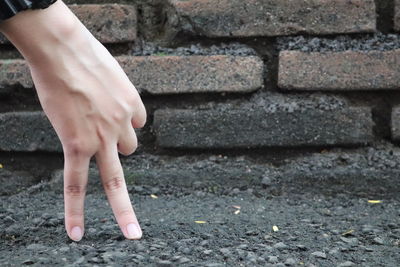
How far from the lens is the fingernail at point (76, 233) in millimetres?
864

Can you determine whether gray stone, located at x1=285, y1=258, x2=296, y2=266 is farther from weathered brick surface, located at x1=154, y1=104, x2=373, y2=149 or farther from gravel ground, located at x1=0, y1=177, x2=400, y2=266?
weathered brick surface, located at x1=154, y1=104, x2=373, y2=149

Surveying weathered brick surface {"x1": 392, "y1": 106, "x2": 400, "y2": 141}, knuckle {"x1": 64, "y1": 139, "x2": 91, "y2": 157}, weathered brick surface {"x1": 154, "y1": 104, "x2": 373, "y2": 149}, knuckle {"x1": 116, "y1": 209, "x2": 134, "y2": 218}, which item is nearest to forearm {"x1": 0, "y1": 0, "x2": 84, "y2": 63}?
knuckle {"x1": 64, "y1": 139, "x2": 91, "y2": 157}

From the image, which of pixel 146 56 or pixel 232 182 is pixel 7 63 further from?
pixel 232 182

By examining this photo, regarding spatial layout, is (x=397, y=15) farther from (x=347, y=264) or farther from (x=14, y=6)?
(x=14, y=6)

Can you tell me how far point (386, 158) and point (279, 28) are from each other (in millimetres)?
385

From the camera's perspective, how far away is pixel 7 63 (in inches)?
49.3

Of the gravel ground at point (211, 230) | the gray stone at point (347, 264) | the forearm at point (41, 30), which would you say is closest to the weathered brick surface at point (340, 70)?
the gravel ground at point (211, 230)

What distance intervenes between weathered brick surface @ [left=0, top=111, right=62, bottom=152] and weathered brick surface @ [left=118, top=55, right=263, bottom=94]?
24cm

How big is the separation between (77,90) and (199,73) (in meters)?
0.52

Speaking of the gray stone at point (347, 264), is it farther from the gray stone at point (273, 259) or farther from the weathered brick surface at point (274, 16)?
the weathered brick surface at point (274, 16)

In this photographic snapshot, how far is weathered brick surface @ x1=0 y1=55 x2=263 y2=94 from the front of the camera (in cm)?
121

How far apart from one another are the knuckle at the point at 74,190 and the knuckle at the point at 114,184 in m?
0.04

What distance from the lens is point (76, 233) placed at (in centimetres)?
87

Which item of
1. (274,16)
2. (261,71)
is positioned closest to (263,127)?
(261,71)
